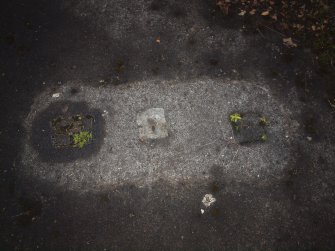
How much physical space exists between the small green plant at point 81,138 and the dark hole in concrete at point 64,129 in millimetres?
44

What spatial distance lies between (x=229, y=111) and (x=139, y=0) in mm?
2592

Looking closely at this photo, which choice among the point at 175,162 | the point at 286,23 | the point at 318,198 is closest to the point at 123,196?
the point at 175,162

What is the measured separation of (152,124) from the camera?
3957 mm

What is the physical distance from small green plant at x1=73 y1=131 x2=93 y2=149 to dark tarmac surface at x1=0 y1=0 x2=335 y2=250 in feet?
0.73

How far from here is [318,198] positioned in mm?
3650

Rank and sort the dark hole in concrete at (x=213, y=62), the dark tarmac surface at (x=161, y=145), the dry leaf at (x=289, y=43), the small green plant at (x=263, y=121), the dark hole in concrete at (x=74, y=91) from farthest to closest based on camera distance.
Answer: the dry leaf at (x=289, y=43) → the dark hole in concrete at (x=213, y=62) → the dark hole in concrete at (x=74, y=91) → the small green plant at (x=263, y=121) → the dark tarmac surface at (x=161, y=145)

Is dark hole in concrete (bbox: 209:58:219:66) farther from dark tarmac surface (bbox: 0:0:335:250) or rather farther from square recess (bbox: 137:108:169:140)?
square recess (bbox: 137:108:169:140)

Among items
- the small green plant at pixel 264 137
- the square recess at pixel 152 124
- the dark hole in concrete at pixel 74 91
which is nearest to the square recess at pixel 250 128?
the small green plant at pixel 264 137

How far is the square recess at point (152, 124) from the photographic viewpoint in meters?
3.91

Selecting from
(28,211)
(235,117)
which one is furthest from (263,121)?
(28,211)

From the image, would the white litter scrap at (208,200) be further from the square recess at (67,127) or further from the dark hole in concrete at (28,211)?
the dark hole in concrete at (28,211)

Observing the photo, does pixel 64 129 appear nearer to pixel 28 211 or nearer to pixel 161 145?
pixel 28 211

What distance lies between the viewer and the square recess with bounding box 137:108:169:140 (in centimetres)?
391

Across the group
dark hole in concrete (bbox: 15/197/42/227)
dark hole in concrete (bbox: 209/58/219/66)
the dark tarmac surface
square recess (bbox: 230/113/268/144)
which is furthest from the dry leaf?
dark hole in concrete (bbox: 15/197/42/227)
